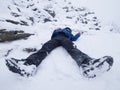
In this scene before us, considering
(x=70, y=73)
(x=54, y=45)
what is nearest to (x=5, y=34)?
(x=54, y=45)

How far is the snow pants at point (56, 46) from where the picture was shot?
297 centimetres

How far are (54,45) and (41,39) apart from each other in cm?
109

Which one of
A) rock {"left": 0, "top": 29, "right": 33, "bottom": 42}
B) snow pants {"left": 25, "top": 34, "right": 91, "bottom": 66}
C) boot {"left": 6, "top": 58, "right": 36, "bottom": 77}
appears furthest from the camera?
rock {"left": 0, "top": 29, "right": 33, "bottom": 42}

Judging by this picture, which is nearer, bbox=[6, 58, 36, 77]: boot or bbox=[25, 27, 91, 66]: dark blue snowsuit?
bbox=[6, 58, 36, 77]: boot

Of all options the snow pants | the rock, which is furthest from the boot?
the rock

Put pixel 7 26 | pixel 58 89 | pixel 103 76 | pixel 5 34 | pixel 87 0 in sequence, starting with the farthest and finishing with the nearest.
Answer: pixel 87 0 < pixel 7 26 < pixel 5 34 < pixel 103 76 < pixel 58 89

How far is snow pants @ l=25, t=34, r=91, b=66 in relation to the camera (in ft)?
9.75

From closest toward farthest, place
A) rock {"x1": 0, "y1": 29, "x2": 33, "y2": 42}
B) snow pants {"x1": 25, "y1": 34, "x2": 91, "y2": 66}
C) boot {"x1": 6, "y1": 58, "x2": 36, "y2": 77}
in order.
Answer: boot {"x1": 6, "y1": 58, "x2": 36, "y2": 77}
snow pants {"x1": 25, "y1": 34, "x2": 91, "y2": 66}
rock {"x1": 0, "y1": 29, "x2": 33, "y2": 42}

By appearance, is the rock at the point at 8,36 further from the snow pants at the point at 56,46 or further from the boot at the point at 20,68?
the boot at the point at 20,68

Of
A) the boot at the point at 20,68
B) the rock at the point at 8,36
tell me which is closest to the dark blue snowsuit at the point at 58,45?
the boot at the point at 20,68

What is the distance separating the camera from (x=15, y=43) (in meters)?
4.32

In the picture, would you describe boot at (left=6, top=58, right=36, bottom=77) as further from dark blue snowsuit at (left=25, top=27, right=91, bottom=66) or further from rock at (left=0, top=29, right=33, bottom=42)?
rock at (left=0, top=29, right=33, bottom=42)

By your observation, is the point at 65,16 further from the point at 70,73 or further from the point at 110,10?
the point at 70,73

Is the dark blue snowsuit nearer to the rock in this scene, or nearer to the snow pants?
the snow pants
